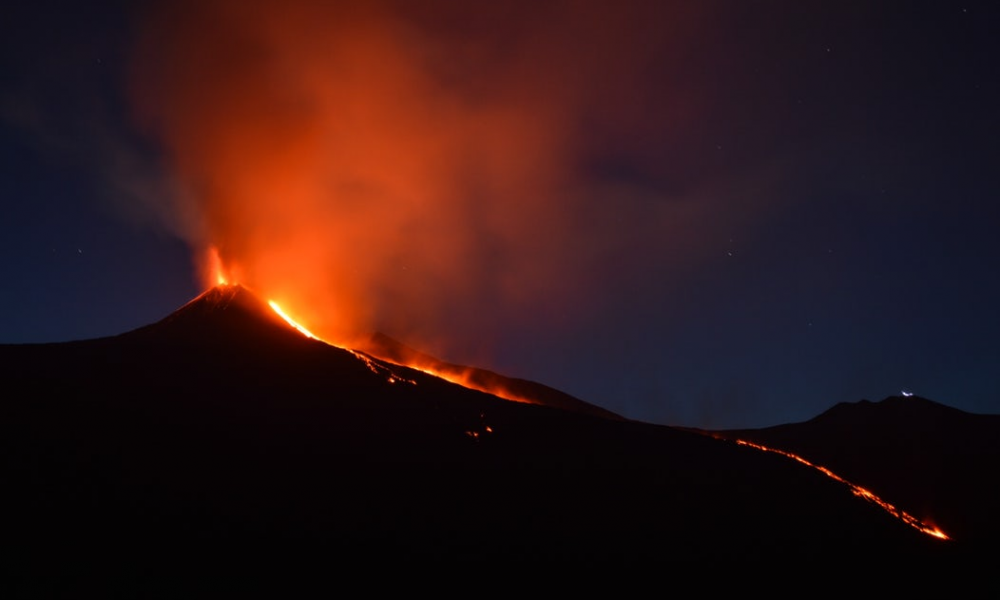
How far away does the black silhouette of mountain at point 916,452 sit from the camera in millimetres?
45812

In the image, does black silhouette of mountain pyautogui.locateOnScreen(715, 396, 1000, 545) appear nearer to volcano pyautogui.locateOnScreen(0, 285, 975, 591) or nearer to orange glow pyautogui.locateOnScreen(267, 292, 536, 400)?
volcano pyautogui.locateOnScreen(0, 285, 975, 591)

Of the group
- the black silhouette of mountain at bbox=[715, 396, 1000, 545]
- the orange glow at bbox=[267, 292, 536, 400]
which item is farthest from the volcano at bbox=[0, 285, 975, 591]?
the black silhouette of mountain at bbox=[715, 396, 1000, 545]

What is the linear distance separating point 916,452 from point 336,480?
55.2 m

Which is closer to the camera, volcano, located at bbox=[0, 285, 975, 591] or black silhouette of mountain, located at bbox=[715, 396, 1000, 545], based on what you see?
volcano, located at bbox=[0, 285, 975, 591]

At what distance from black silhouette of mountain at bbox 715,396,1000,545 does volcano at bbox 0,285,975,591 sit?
1585cm

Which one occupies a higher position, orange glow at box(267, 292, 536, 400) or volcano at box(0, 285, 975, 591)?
orange glow at box(267, 292, 536, 400)

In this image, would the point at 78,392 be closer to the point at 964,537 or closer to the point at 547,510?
the point at 547,510

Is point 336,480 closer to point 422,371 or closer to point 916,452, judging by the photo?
point 422,371

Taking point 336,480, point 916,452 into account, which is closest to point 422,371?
point 336,480

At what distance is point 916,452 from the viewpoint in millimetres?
56250

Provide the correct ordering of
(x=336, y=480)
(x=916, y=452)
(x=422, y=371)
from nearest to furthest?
(x=336, y=480) < (x=422, y=371) < (x=916, y=452)

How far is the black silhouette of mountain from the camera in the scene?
45812mm

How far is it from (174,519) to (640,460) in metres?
22.8

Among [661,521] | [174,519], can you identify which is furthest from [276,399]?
[661,521]
